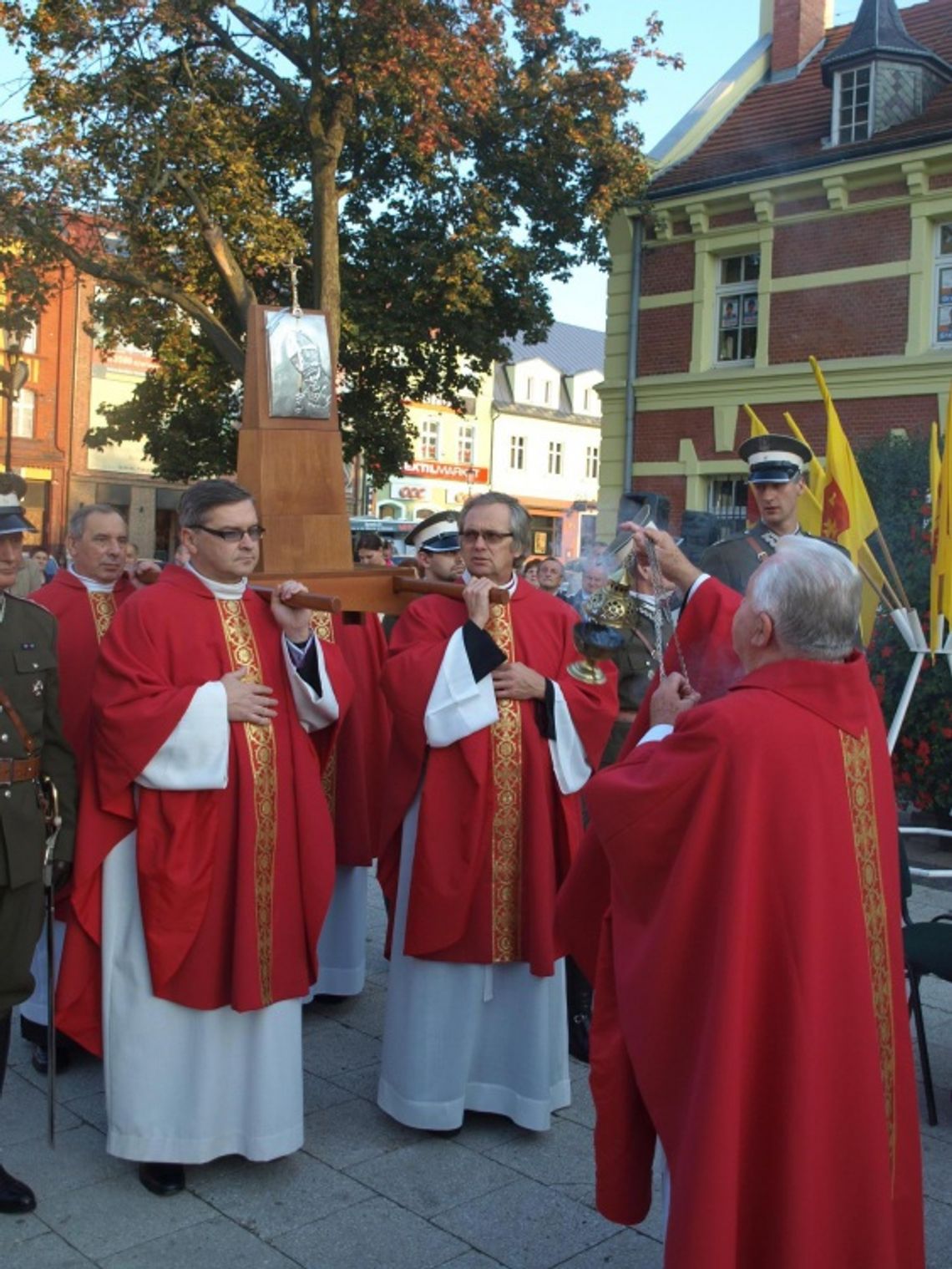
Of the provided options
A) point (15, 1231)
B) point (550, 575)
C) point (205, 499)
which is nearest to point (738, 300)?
point (550, 575)

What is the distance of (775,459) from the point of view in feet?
17.0

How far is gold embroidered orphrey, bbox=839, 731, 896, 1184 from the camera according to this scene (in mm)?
2746

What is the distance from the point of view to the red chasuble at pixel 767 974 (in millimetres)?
2586

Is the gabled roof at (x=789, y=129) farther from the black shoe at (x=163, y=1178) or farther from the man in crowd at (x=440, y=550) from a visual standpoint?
the black shoe at (x=163, y=1178)

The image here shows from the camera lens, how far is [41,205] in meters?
14.0

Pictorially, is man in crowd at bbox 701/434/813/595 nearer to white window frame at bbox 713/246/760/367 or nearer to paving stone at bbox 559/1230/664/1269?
paving stone at bbox 559/1230/664/1269

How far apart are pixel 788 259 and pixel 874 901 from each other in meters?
17.4

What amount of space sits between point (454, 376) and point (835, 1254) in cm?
1704

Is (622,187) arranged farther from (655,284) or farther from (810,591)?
(810,591)

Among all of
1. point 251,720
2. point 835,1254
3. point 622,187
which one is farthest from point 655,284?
point 835,1254


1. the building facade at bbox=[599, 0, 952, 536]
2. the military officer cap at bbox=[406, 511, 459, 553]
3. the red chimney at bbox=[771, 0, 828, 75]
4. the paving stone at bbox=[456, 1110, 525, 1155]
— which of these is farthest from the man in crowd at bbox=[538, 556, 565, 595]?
the red chimney at bbox=[771, 0, 828, 75]

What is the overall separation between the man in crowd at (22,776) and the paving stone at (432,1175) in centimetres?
100

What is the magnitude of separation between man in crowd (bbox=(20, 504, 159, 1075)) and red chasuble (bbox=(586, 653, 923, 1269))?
3005 millimetres

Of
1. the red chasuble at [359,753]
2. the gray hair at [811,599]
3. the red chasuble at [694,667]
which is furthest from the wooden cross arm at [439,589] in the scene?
the gray hair at [811,599]
